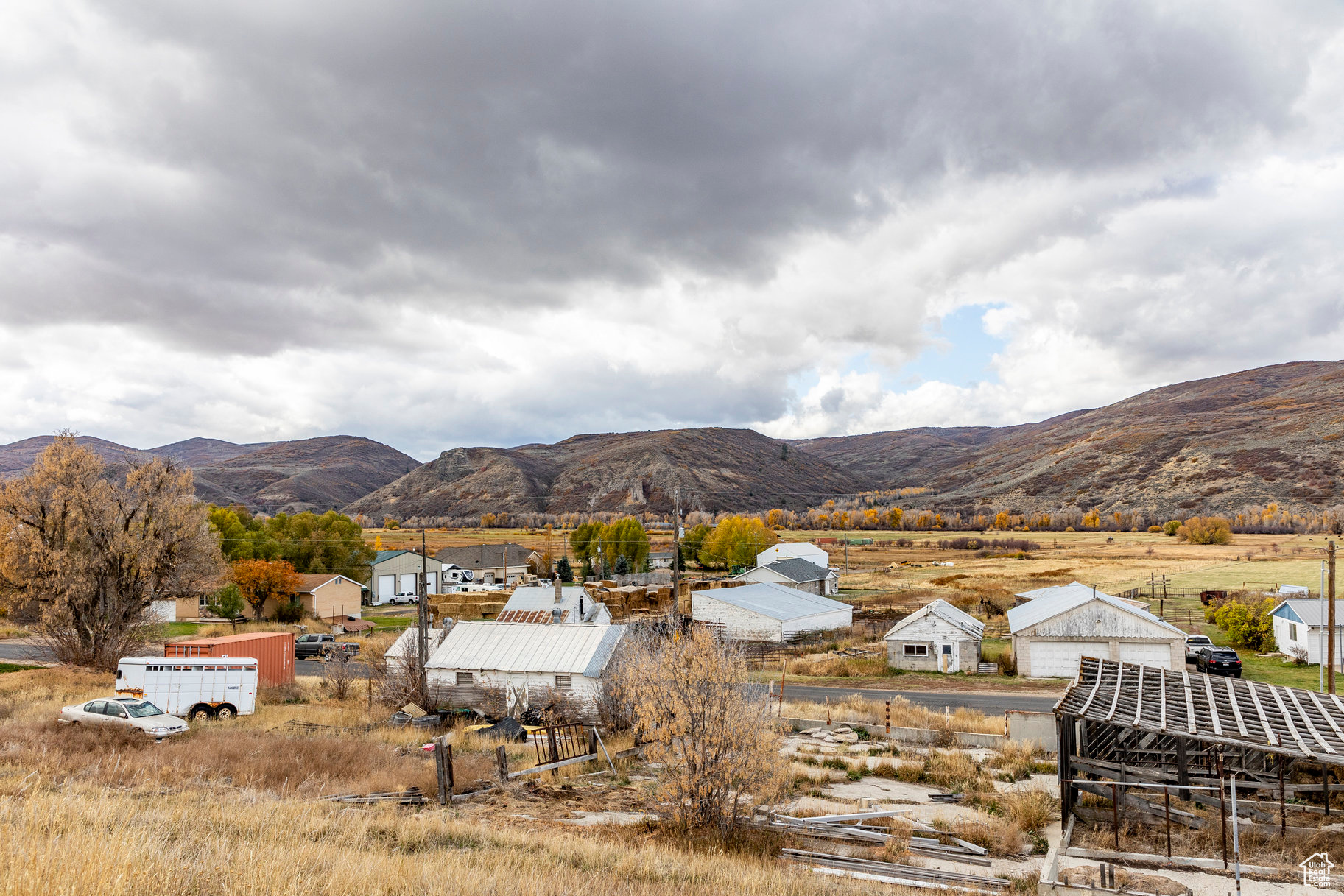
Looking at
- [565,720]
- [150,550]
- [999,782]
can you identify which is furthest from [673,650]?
[150,550]

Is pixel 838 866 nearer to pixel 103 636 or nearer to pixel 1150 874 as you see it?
pixel 1150 874

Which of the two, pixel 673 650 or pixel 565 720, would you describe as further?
pixel 565 720

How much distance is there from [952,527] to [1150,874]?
19227cm

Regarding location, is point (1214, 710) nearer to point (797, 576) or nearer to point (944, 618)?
point (944, 618)

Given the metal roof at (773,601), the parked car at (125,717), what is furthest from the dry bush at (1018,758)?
the metal roof at (773,601)

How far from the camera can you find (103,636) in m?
37.8

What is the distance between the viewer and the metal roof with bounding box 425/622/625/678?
2986 centimetres

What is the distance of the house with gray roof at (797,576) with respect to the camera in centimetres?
7200

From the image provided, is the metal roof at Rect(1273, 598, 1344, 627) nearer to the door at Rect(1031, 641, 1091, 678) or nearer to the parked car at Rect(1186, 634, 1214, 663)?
the parked car at Rect(1186, 634, 1214, 663)

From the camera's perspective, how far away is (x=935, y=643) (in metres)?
41.4

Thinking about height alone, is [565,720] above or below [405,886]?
below

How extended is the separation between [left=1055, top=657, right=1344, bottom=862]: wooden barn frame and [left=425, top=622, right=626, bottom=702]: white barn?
56.0ft

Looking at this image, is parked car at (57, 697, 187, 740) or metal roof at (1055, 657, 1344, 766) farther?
parked car at (57, 697, 187, 740)

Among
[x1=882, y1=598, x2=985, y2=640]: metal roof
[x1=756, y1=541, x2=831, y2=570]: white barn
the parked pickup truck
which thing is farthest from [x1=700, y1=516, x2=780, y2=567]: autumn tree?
the parked pickup truck
